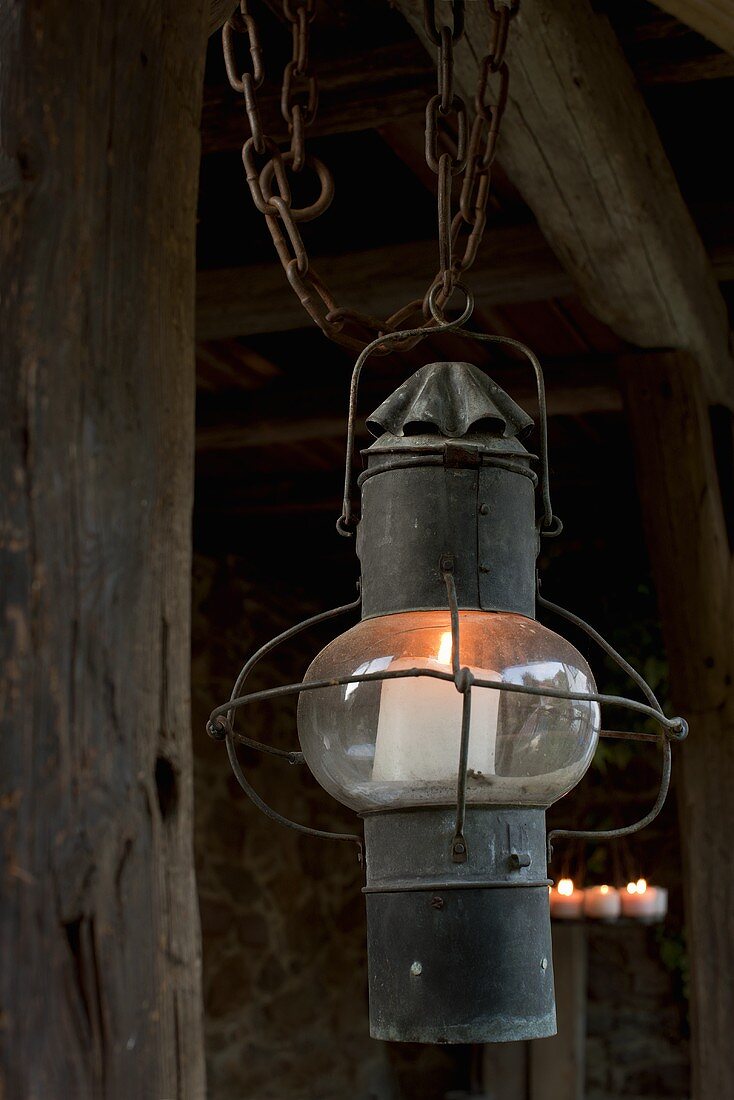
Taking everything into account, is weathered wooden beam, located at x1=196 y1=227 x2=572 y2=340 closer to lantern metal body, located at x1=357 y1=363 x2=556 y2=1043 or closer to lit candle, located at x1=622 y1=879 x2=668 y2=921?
lantern metal body, located at x1=357 y1=363 x2=556 y2=1043

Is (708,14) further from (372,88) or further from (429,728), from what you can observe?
(429,728)

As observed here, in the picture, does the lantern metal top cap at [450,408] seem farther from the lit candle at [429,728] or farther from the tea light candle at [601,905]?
the tea light candle at [601,905]

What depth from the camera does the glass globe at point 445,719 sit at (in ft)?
3.18

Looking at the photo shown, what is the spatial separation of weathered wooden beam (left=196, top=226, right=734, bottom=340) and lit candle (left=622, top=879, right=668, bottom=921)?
8.28 ft

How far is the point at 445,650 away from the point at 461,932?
221 millimetres

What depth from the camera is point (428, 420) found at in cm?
109

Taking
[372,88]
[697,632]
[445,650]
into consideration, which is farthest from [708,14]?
[697,632]

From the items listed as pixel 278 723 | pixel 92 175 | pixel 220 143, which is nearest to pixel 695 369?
pixel 220 143

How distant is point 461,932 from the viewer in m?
1.00

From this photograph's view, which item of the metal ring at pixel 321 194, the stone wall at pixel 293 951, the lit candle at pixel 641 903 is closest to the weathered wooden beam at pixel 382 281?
the metal ring at pixel 321 194

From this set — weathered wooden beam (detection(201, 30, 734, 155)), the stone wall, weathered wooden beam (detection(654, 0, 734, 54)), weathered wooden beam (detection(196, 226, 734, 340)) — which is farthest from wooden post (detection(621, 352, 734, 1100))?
the stone wall

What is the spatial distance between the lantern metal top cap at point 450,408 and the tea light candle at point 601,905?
137 inches

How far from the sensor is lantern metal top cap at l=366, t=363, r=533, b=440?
1097mm

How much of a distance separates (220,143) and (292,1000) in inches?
129
